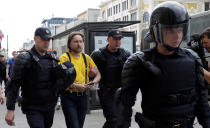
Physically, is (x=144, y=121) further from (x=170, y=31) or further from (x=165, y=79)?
(x=170, y=31)

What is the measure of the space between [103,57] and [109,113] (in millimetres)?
883

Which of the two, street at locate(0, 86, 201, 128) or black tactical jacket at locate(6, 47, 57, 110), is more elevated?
black tactical jacket at locate(6, 47, 57, 110)

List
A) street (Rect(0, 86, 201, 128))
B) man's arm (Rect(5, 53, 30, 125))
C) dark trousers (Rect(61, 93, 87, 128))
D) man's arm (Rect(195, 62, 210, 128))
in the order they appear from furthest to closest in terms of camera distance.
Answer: street (Rect(0, 86, 201, 128)), dark trousers (Rect(61, 93, 87, 128)), man's arm (Rect(5, 53, 30, 125)), man's arm (Rect(195, 62, 210, 128))

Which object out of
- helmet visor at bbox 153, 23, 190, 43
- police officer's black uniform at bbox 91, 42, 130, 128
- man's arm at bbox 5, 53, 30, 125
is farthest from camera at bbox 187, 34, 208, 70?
man's arm at bbox 5, 53, 30, 125

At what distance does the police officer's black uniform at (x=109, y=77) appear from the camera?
4.61 meters

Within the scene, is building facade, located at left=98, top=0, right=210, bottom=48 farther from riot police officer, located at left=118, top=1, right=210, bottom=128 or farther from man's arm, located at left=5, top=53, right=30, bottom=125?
riot police officer, located at left=118, top=1, right=210, bottom=128

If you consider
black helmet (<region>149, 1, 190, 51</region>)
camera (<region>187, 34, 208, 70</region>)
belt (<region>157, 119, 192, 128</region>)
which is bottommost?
belt (<region>157, 119, 192, 128</region>)

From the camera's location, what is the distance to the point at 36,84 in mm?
3627

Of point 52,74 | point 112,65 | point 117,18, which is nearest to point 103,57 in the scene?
point 112,65

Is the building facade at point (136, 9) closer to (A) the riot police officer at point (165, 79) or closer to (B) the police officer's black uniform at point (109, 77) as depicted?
(B) the police officer's black uniform at point (109, 77)

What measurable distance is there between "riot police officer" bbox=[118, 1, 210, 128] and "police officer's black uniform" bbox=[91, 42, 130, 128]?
2203 millimetres

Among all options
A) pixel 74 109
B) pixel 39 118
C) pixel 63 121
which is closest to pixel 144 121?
pixel 39 118

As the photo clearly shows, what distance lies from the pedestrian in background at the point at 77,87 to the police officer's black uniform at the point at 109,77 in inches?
8.0

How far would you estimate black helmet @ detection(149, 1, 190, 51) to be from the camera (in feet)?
7.47
